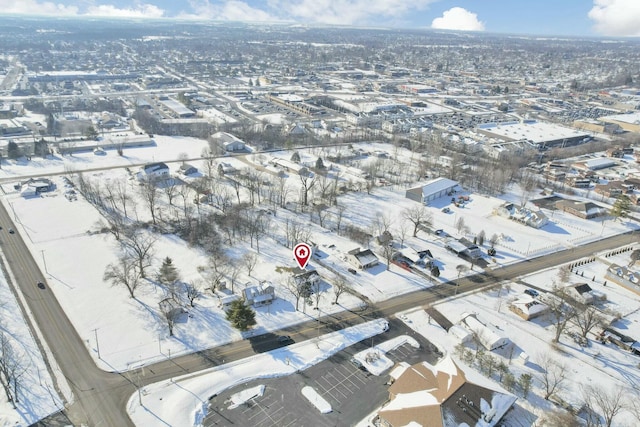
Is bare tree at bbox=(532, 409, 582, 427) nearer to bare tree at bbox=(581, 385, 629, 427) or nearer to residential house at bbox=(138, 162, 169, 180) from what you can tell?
bare tree at bbox=(581, 385, 629, 427)

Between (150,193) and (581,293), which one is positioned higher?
(150,193)

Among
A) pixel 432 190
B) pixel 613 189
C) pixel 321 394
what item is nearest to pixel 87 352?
pixel 321 394

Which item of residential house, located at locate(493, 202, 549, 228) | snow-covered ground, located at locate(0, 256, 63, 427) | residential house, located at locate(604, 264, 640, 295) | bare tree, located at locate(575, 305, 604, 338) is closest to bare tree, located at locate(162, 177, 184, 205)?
snow-covered ground, located at locate(0, 256, 63, 427)

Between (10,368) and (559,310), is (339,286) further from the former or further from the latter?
(10,368)

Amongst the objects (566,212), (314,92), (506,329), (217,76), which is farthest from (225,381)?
(217,76)

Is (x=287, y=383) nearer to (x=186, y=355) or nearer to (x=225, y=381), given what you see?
(x=225, y=381)

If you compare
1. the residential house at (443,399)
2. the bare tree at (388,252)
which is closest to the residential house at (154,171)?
the bare tree at (388,252)
